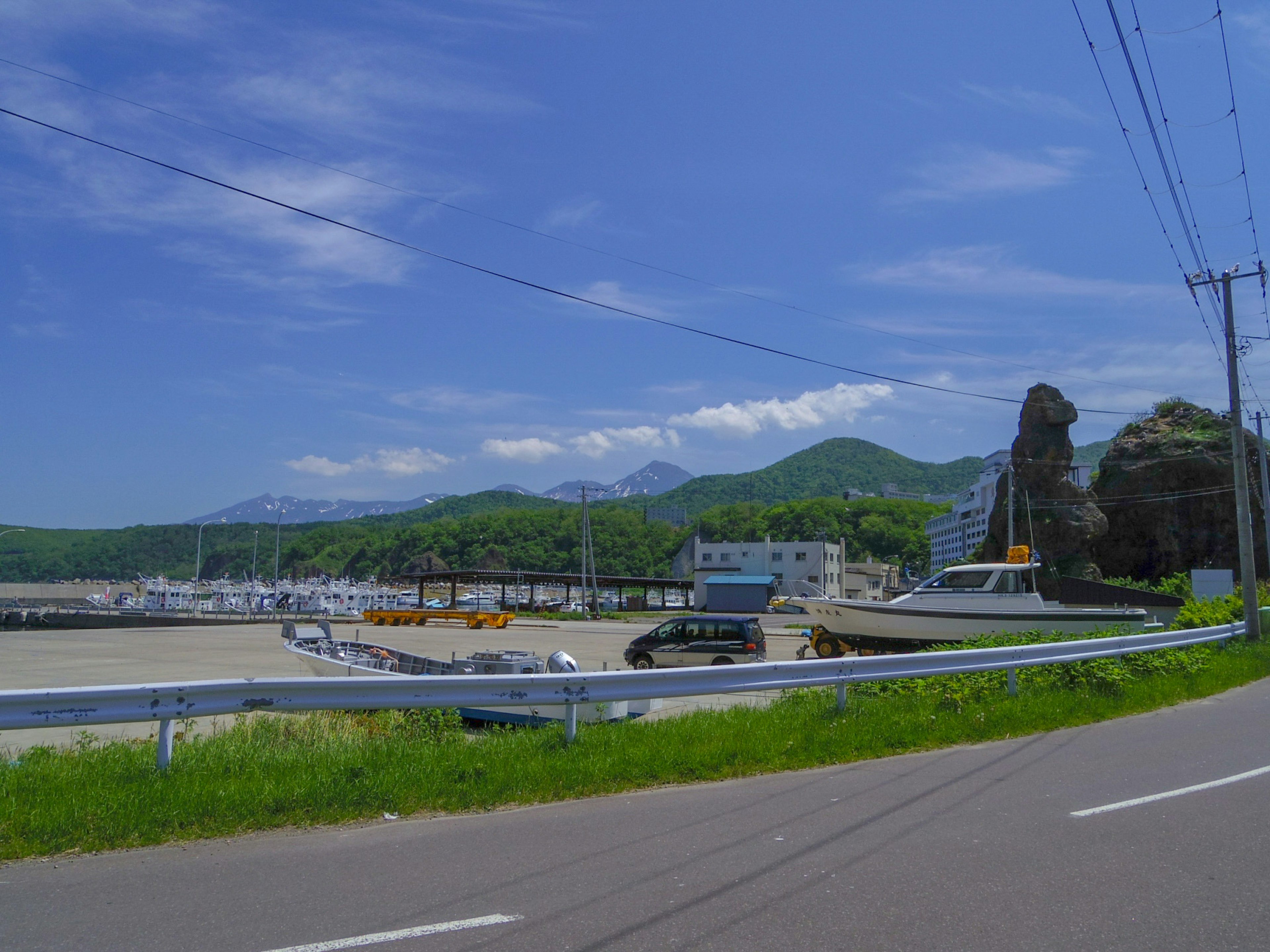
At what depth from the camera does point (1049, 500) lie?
5238 cm

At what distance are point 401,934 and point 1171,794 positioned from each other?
6.42 metres

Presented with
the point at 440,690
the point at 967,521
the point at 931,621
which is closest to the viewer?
the point at 440,690

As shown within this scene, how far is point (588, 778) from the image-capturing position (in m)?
7.94

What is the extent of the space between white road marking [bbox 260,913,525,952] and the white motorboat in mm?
18109

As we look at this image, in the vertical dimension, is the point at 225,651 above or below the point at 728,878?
below

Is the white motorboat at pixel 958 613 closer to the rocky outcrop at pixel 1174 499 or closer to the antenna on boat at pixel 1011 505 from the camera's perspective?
the antenna on boat at pixel 1011 505

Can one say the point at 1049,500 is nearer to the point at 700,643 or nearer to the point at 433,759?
the point at 700,643

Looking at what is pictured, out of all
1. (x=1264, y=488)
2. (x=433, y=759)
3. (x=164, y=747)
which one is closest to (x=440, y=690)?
(x=433, y=759)

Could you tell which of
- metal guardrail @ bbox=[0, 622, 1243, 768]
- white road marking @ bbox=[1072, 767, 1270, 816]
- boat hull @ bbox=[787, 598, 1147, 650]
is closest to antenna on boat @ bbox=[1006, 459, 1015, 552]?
boat hull @ bbox=[787, 598, 1147, 650]

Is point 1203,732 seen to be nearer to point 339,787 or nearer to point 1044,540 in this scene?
point 339,787

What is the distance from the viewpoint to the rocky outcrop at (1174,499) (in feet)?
165

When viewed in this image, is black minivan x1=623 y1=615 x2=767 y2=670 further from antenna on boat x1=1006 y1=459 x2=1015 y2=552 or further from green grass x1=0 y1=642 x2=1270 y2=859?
antenna on boat x1=1006 y1=459 x2=1015 y2=552

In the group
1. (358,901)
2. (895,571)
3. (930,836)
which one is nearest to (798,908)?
(930,836)

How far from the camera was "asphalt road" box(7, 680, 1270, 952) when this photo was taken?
4438mm
